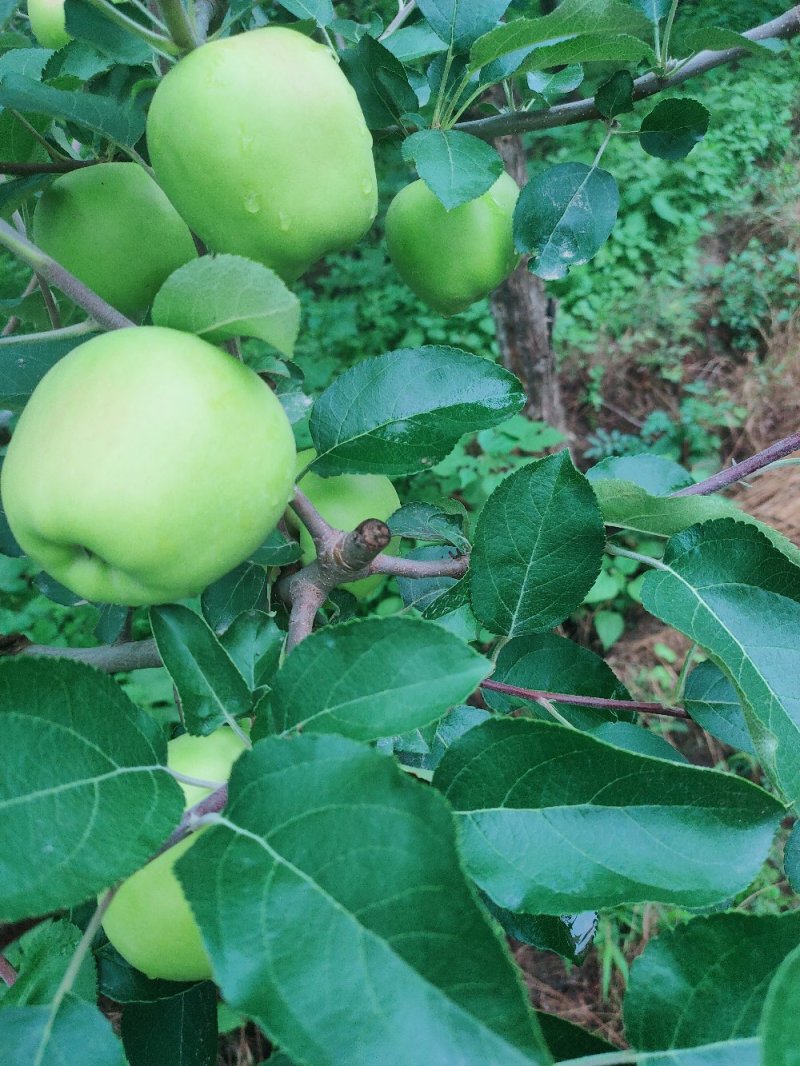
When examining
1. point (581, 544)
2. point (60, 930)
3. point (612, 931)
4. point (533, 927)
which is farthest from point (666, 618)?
point (612, 931)

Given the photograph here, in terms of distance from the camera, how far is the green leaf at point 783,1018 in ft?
0.94

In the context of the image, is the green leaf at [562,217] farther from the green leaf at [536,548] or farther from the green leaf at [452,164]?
the green leaf at [536,548]

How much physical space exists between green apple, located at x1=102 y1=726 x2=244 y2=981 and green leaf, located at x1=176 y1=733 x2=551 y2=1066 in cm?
13

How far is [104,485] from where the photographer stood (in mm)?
374

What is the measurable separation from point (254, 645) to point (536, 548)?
0.22m

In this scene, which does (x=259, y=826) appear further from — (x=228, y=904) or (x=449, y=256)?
(x=449, y=256)

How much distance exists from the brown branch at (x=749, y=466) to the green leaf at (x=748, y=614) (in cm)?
8

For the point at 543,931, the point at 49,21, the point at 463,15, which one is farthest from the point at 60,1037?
the point at 49,21

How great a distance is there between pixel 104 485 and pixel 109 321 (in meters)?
0.15

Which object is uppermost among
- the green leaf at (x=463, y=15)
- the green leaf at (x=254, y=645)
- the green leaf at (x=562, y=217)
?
the green leaf at (x=463, y=15)

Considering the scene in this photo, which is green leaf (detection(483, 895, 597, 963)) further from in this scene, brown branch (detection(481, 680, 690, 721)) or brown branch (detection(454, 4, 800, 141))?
brown branch (detection(454, 4, 800, 141))

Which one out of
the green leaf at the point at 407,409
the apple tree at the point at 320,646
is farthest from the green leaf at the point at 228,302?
the green leaf at the point at 407,409

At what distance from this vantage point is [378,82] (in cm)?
67

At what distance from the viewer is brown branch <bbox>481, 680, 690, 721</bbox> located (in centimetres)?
57
